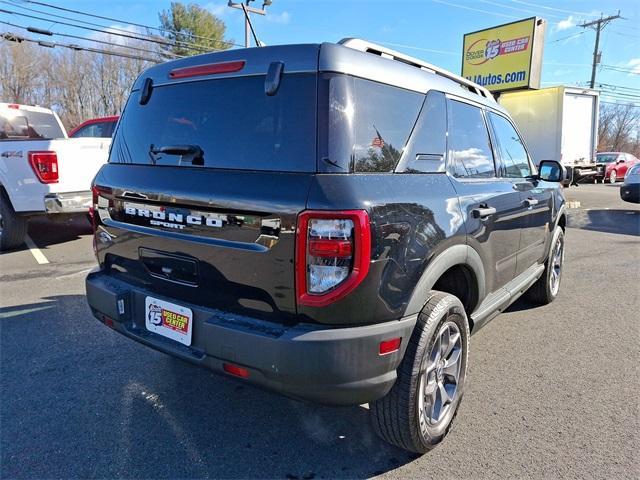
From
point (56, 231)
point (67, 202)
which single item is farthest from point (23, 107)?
point (67, 202)

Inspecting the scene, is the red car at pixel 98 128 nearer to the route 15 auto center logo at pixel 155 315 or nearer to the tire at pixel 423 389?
the route 15 auto center logo at pixel 155 315

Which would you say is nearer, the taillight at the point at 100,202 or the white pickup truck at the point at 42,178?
the taillight at the point at 100,202

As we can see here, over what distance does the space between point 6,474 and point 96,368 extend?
1.05 m

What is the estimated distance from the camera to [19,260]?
6348 millimetres

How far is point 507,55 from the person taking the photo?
2152 cm

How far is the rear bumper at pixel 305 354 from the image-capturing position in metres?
1.86

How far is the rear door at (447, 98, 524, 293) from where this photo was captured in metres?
2.69

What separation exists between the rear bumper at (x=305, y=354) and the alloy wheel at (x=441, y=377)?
1.19ft

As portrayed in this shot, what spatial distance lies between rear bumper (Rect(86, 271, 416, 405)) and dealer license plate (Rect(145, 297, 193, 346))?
0.19 feet

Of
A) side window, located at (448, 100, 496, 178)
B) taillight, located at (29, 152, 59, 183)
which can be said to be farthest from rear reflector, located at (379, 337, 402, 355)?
taillight, located at (29, 152, 59, 183)

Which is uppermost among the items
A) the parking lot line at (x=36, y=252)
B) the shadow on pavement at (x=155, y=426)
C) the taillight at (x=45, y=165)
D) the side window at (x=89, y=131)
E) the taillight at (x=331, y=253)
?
the side window at (x=89, y=131)

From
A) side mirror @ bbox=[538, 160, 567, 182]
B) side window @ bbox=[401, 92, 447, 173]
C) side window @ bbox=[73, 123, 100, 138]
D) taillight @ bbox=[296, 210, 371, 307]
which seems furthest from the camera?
side window @ bbox=[73, 123, 100, 138]

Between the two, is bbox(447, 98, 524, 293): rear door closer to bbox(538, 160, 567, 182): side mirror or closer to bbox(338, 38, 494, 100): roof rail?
bbox(338, 38, 494, 100): roof rail

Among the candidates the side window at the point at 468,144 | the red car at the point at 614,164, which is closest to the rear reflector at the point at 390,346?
the side window at the point at 468,144
